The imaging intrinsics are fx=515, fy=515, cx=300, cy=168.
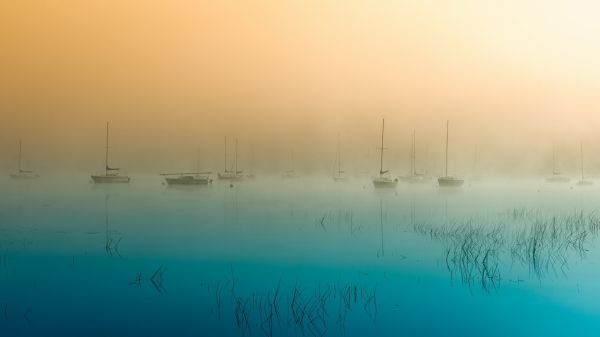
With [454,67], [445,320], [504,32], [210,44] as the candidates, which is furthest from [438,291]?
[210,44]

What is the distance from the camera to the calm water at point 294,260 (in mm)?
2264

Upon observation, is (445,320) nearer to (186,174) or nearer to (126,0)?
(186,174)

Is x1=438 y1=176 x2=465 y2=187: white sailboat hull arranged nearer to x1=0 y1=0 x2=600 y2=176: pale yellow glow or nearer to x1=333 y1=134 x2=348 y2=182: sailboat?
x1=0 y1=0 x2=600 y2=176: pale yellow glow

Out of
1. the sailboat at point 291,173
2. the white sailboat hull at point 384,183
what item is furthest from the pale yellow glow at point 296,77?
the white sailboat hull at point 384,183

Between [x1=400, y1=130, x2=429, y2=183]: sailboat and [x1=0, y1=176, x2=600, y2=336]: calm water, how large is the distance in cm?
4

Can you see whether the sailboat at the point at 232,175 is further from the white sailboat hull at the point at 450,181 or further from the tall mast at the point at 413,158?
the white sailboat hull at the point at 450,181

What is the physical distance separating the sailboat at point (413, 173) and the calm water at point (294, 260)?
0.14 ft

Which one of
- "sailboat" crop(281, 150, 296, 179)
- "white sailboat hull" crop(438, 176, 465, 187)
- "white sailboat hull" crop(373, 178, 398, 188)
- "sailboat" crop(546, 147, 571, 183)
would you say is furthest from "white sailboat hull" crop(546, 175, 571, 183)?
"sailboat" crop(281, 150, 296, 179)

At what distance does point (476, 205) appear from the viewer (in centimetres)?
240

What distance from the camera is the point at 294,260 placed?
2332mm

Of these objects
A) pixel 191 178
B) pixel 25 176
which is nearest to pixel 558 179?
pixel 191 178

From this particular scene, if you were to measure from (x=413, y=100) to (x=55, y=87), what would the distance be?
1.65 m

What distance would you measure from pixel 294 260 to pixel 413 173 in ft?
2.23

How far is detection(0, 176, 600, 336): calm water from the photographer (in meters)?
2.26
